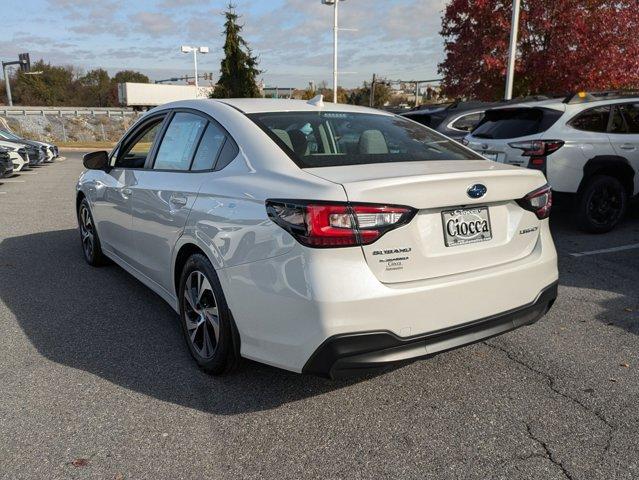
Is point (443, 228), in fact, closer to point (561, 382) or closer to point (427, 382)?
point (427, 382)

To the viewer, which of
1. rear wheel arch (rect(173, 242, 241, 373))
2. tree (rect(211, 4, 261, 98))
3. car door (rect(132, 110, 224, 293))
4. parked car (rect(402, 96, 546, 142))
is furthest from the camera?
tree (rect(211, 4, 261, 98))

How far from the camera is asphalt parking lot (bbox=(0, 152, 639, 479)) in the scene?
2.47 metres

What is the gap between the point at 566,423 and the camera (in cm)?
276

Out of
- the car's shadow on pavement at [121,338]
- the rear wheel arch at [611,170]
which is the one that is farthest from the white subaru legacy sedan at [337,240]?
the rear wheel arch at [611,170]

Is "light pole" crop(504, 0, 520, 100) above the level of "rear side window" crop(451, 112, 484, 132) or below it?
above

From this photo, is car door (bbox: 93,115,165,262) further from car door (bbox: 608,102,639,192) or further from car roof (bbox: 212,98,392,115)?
car door (bbox: 608,102,639,192)

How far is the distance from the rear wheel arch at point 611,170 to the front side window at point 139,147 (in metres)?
4.85

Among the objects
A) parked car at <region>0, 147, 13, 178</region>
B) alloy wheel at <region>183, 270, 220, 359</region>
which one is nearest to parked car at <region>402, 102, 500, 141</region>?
alloy wheel at <region>183, 270, 220, 359</region>

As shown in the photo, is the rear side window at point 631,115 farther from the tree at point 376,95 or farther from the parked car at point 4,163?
the tree at point 376,95

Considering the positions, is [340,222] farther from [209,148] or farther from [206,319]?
[209,148]

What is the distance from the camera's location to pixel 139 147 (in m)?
4.64

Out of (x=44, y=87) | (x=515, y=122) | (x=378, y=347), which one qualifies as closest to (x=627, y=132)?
(x=515, y=122)

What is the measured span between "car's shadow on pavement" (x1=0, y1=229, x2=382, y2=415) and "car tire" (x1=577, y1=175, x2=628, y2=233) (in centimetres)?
469

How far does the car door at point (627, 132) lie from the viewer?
666 cm
